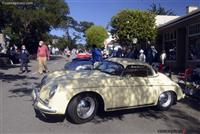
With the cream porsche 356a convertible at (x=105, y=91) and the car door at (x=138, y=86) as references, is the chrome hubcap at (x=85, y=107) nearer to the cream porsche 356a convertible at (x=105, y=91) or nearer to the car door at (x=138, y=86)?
the cream porsche 356a convertible at (x=105, y=91)

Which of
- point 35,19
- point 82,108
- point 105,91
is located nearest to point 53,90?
point 82,108

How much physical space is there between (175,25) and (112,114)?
47.8 ft

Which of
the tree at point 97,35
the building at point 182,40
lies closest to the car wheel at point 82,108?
the building at point 182,40

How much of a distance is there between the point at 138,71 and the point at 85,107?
201 cm

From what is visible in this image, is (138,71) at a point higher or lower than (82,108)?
higher

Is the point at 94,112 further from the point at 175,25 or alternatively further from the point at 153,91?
the point at 175,25

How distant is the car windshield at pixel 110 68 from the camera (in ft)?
30.2

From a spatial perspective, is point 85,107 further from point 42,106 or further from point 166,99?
point 166,99

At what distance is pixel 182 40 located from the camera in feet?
80.0

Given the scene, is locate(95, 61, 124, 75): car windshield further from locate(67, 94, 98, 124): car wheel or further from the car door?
locate(67, 94, 98, 124): car wheel

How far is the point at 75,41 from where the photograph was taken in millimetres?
120438

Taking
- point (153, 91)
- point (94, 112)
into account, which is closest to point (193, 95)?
point (153, 91)

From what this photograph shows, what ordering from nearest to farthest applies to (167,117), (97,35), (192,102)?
(167,117) < (192,102) < (97,35)

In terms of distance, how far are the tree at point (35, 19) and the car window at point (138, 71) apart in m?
33.4
